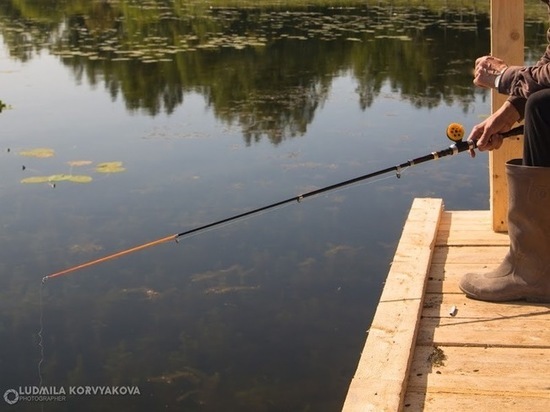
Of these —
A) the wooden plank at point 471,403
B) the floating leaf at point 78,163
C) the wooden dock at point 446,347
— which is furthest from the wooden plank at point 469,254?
the floating leaf at point 78,163

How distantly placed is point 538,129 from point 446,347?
1.83 ft

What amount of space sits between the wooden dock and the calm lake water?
0.42 m

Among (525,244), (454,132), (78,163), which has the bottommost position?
(78,163)

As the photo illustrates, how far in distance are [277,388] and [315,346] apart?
29 cm

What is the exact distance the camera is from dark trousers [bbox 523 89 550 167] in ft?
7.02

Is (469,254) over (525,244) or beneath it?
beneath

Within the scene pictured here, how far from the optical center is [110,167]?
16.3 feet

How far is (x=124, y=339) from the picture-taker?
116 inches

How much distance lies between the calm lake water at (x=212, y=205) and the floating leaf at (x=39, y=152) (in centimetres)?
4

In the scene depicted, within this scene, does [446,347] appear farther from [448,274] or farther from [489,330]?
[448,274]

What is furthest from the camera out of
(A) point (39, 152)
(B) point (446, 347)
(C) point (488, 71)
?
(A) point (39, 152)

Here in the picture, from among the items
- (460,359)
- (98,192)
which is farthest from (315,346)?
(98,192)

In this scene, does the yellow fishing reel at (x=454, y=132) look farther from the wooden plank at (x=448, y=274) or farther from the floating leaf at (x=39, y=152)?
the floating leaf at (x=39, y=152)

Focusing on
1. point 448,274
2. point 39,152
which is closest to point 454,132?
point 448,274
